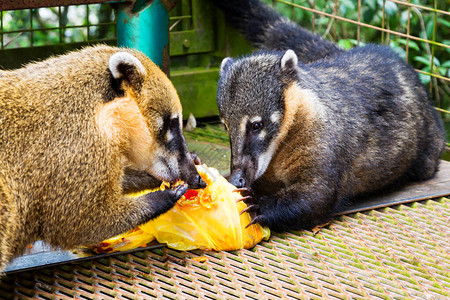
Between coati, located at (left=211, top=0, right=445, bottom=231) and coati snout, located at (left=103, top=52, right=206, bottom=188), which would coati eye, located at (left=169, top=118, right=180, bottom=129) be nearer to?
coati snout, located at (left=103, top=52, right=206, bottom=188)

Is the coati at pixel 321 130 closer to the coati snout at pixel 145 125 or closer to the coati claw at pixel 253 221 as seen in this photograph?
the coati claw at pixel 253 221

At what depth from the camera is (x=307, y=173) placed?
4621 mm

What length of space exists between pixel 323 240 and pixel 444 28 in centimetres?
568

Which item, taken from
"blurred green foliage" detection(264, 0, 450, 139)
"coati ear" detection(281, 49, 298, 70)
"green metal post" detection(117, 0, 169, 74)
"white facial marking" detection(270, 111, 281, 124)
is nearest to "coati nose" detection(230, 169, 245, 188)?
"white facial marking" detection(270, 111, 281, 124)

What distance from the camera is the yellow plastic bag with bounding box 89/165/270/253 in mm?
4180

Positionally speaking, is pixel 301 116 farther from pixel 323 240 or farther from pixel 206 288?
pixel 206 288

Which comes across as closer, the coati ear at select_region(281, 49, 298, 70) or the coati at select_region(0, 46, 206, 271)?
the coati at select_region(0, 46, 206, 271)

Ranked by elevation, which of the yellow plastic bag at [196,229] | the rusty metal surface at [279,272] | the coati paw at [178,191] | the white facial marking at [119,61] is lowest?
the rusty metal surface at [279,272]

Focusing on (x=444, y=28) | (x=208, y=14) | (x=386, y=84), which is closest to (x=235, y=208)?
(x=386, y=84)

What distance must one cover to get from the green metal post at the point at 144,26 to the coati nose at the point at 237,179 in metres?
1.18

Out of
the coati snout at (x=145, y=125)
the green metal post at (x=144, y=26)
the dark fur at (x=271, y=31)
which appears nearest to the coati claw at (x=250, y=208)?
the coati snout at (x=145, y=125)

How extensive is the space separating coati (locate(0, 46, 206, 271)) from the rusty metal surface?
225mm

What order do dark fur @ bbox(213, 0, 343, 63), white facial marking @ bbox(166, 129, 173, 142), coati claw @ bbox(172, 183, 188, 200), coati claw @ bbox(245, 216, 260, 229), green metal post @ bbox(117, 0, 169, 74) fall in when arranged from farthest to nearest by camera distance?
dark fur @ bbox(213, 0, 343, 63) < green metal post @ bbox(117, 0, 169, 74) < coati claw @ bbox(245, 216, 260, 229) < white facial marking @ bbox(166, 129, 173, 142) < coati claw @ bbox(172, 183, 188, 200)

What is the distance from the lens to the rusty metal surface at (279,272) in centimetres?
370
